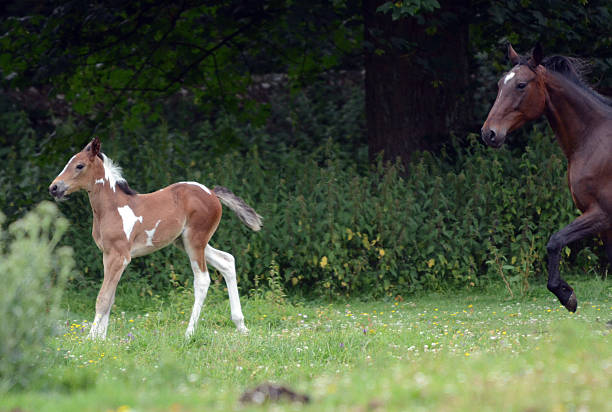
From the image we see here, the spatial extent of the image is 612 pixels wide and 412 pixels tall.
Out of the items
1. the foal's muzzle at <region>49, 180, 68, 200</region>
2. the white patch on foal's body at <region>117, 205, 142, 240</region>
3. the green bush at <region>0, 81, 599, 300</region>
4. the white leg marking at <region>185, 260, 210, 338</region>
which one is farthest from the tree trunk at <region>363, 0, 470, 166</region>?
the foal's muzzle at <region>49, 180, 68, 200</region>

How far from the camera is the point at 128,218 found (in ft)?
27.9

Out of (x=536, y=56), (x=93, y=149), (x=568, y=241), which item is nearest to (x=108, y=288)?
(x=93, y=149)

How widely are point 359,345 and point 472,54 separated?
27.9 feet

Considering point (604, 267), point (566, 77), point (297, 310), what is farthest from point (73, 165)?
point (604, 267)

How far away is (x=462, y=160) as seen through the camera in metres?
12.8

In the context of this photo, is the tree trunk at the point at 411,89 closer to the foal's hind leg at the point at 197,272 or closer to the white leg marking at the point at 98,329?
the foal's hind leg at the point at 197,272

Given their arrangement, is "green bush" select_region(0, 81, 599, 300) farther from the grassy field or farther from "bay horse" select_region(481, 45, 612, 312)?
"bay horse" select_region(481, 45, 612, 312)

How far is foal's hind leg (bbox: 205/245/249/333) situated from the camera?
8.55 meters

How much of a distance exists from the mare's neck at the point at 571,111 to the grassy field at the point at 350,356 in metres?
1.87

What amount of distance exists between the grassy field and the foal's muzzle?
1440 millimetres

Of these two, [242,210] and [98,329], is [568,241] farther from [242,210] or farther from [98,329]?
[98,329]

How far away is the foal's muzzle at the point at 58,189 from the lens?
8.30 metres

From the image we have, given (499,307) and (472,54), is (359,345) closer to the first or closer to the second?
(499,307)

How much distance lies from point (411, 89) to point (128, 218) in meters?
6.16
